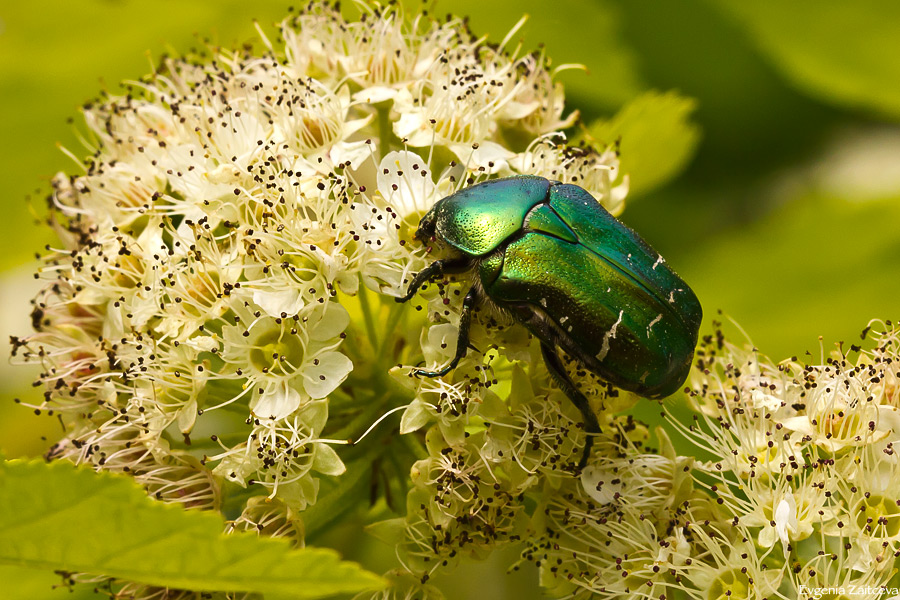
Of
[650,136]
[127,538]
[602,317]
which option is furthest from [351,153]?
[127,538]

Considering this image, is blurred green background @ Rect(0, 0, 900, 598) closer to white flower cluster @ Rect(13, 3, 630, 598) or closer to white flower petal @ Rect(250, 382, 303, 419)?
white flower cluster @ Rect(13, 3, 630, 598)

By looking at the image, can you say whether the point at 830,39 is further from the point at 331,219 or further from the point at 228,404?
the point at 228,404

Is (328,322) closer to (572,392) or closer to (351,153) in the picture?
(351,153)

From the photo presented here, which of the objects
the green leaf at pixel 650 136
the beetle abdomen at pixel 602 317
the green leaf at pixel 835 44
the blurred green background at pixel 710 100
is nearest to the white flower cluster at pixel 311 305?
the beetle abdomen at pixel 602 317

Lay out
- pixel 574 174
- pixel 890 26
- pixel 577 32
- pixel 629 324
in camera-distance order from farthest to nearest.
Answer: pixel 577 32, pixel 890 26, pixel 574 174, pixel 629 324

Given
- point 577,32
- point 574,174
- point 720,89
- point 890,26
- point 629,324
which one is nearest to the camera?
point 629,324

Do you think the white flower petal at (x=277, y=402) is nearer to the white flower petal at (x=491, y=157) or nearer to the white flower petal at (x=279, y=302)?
the white flower petal at (x=279, y=302)

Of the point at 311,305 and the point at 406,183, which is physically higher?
the point at 406,183

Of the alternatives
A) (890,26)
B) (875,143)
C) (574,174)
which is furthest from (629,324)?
(875,143)
